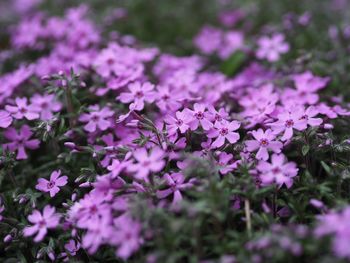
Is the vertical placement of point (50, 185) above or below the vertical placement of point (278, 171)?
below

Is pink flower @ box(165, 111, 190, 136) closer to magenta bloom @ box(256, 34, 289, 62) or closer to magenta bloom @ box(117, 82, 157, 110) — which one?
magenta bloom @ box(117, 82, 157, 110)

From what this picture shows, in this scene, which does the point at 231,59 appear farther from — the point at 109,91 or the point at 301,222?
the point at 301,222

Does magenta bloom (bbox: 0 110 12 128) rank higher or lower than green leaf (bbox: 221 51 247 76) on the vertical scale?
lower

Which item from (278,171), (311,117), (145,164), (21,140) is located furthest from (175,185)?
(21,140)

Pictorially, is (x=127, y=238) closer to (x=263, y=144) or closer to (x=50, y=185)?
(x=50, y=185)

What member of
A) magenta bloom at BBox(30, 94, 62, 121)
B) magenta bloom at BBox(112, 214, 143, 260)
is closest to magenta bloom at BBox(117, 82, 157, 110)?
magenta bloom at BBox(30, 94, 62, 121)

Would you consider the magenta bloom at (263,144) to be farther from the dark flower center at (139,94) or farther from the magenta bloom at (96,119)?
the magenta bloom at (96,119)

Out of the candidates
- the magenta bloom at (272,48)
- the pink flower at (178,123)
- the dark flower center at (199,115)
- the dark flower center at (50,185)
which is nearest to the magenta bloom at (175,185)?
the pink flower at (178,123)
